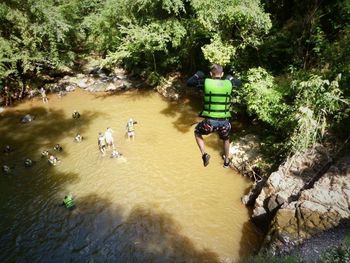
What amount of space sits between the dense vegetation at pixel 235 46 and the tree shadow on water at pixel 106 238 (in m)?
5.17

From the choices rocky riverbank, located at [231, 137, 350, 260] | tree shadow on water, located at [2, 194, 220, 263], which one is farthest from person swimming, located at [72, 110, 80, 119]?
rocky riverbank, located at [231, 137, 350, 260]

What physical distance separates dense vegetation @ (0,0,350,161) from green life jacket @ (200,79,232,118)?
4985mm

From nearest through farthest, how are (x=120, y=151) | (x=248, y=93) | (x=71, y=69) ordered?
(x=248, y=93)
(x=120, y=151)
(x=71, y=69)

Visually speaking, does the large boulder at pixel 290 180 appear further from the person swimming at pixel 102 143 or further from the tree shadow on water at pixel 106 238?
the person swimming at pixel 102 143

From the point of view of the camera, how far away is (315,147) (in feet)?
39.9

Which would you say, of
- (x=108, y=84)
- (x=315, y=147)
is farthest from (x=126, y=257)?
(x=108, y=84)

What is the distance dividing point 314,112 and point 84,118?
43.0 ft

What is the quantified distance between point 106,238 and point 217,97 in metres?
7.45

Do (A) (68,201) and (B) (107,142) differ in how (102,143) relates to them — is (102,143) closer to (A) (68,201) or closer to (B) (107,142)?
(B) (107,142)

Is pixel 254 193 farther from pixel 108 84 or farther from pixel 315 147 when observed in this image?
pixel 108 84

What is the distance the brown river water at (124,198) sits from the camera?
11.3 meters

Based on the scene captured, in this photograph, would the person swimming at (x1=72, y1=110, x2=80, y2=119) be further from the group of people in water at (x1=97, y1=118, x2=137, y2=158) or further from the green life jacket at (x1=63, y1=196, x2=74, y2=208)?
the green life jacket at (x1=63, y1=196, x2=74, y2=208)

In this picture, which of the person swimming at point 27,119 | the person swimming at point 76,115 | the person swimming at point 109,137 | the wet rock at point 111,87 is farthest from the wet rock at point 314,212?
the wet rock at point 111,87

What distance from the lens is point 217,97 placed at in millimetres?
6715
